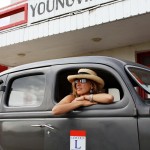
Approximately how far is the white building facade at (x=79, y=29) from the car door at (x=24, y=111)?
4546mm

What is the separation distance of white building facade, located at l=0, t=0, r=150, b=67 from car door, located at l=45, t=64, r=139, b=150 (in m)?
4.97

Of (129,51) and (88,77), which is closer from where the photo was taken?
(88,77)

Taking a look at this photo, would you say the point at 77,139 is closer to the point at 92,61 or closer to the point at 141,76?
the point at 92,61

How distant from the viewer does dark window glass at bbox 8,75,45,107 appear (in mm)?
3000

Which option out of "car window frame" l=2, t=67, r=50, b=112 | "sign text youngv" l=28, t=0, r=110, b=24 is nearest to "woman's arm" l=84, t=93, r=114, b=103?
"car window frame" l=2, t=67, r=50, b=112

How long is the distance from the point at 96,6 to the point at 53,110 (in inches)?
221

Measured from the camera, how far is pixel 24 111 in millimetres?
2998

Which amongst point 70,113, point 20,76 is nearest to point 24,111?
point 20,76

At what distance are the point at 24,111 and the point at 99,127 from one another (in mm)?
902

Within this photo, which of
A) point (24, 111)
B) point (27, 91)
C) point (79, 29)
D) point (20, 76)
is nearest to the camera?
point (24, 111)

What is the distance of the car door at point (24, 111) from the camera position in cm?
275

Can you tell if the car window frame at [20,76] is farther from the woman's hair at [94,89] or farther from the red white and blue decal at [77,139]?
the red white and blue decal at [77,139]

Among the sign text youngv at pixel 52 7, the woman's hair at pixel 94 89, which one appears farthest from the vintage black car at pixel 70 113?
the sign text youngv at pixel 52 7

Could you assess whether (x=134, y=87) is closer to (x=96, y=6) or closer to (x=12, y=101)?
(x=12, y=101)
